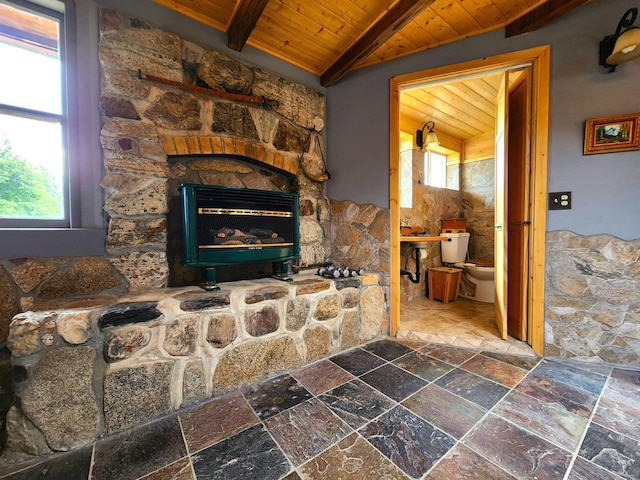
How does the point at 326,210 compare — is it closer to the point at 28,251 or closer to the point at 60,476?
the point at 28,251

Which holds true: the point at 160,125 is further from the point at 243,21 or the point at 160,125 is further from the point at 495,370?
the point at 495,370

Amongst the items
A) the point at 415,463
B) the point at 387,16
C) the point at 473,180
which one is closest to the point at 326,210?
the point at 387,16

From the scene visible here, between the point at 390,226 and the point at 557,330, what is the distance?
1.37 metres

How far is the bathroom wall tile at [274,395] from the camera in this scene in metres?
1.31

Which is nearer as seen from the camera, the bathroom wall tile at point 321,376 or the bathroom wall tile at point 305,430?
the bathroom wall tile at point 305,430

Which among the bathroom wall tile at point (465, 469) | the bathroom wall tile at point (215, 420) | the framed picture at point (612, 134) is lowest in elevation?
the bathroom wall tile at point (215, 420)

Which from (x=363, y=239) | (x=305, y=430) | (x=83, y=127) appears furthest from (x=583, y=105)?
(x=83, y=127)

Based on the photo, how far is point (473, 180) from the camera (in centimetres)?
393

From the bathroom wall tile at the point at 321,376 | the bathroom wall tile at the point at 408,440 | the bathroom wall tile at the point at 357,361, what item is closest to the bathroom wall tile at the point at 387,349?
the bathroom wall tile at the point at 357,361

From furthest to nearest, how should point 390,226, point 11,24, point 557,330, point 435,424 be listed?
1. point 390,226
2. point 557,330
3. point 11,24
4. point 435,424

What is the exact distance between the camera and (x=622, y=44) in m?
1.44

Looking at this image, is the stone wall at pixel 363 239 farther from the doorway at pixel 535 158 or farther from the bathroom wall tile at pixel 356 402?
the doorway at pixel 535 158

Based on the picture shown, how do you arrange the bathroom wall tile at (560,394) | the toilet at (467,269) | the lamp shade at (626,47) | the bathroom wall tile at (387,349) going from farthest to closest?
the toilet at (467,269) → the bathroom wall tile at (387,349) → the lamp shade at (626,47) → the bathroom wall tile at (560,394)

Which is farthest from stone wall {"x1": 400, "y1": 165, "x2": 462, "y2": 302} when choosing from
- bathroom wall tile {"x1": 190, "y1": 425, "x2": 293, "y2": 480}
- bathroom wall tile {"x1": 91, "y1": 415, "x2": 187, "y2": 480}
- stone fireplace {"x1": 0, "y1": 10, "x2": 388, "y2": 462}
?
bathroom wall tile {"x1": 91, "y1": 415, "x2": 187, "y2": 480}
